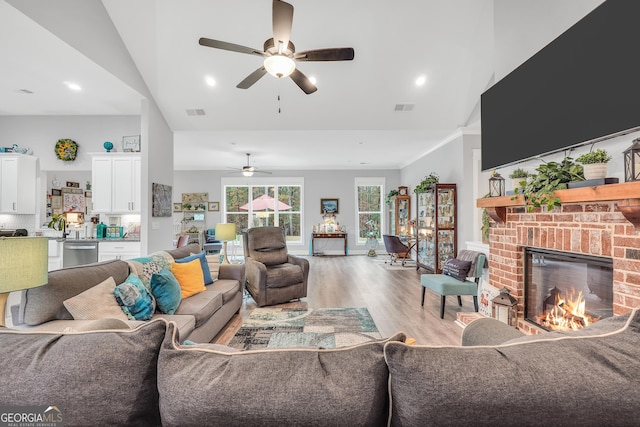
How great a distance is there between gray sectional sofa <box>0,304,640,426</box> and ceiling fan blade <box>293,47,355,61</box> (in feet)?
8.85

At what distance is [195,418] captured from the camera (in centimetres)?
72

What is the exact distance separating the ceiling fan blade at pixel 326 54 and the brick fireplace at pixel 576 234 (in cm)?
197

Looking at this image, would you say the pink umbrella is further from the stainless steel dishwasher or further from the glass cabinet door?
the stainless steel dishwasher

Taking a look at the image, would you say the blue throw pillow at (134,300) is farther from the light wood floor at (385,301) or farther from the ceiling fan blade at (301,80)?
the ceiling fan blade at (301,80)

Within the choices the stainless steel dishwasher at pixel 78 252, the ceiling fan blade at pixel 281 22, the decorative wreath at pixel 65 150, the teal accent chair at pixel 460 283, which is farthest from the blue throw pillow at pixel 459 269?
the decorative wreath at pixel 65 150

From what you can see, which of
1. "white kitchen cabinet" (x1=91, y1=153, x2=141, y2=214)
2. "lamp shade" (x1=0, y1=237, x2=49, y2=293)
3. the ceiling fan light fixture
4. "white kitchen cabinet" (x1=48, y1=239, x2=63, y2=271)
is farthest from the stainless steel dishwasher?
the ceiling fan light fixture

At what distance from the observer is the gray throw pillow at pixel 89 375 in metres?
0.76

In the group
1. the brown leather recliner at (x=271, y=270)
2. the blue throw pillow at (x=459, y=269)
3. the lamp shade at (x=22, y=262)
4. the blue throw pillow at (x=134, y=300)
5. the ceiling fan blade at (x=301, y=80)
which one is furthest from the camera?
the brown leather recliner at (x=271, y=270)

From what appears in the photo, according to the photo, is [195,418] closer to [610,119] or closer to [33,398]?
→ [33,398]

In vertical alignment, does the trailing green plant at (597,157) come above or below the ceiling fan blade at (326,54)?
below

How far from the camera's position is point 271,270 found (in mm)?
4266

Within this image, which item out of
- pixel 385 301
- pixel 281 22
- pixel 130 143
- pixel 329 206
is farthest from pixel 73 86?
pixel 329 206

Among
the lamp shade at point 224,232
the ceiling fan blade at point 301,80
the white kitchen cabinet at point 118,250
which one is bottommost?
the white kitchen cabinet at point 118,250

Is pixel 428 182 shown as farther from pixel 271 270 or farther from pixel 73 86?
pixel 73 86
